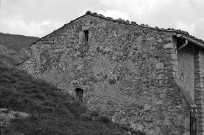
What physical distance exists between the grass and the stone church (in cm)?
112

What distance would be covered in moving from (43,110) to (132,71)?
11.7 ft

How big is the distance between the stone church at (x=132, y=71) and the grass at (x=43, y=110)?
1.12 metres

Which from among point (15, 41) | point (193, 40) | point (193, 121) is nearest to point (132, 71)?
point (193, 40)

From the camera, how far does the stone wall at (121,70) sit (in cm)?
916

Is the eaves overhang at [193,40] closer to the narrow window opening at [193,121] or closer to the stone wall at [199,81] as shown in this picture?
the stone wall at [199,81]

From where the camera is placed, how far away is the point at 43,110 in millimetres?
8320

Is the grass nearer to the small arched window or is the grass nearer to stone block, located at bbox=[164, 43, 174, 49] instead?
the small arched window

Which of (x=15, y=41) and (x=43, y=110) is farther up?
(x=15, y=41)

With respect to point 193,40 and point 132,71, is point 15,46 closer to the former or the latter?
point 132,71

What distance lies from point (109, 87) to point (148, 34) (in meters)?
2.52

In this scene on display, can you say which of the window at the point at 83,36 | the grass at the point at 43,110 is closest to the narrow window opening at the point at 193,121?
the grass at the point at 43,110

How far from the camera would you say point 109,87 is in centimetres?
1057

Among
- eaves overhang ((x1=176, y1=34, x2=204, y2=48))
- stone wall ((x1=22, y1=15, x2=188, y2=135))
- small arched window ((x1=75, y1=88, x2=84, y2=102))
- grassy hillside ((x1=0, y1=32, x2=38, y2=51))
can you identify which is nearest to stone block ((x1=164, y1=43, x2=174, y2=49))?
stone wall ((x1=22, y1=15, x2=188, y2=135))

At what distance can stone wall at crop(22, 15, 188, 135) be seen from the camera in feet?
30.0
